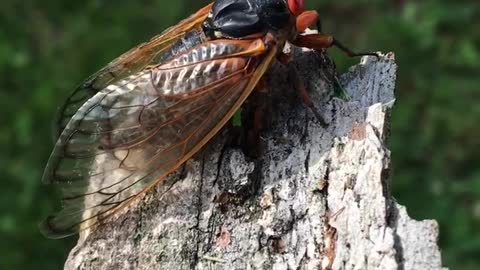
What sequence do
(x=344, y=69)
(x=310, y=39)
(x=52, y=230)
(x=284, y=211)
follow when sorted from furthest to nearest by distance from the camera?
1. (x=344, y=69)
2. (x=310, y=39)
3. (x=52, y=230)
4. (x=284, y=211)

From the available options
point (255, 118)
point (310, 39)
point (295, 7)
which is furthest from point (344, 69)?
point (255, 118)


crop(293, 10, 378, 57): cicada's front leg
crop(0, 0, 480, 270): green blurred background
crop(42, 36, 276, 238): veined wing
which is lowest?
crop(42, 36, 276, 238): veined wing

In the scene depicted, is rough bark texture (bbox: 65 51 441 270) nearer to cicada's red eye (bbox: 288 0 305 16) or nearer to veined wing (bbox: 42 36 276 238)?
veined wing (bbox: 42 36 276 238)

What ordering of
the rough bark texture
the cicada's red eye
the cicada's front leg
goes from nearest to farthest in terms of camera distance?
1. the rough bark texture
2. the cicada's front leg
3. the cicada's red eye

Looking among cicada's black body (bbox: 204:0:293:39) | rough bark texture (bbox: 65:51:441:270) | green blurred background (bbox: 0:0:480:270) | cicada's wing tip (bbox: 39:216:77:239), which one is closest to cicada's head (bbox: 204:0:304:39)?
cicada's black body (bbox: 204:0:293:39)

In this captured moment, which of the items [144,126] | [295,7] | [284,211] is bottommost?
[284,211]

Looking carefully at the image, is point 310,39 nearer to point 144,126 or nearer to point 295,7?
point 295,7

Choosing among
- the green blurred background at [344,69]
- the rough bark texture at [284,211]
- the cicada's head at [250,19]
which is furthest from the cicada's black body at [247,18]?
the green blurred background at [344,69]
